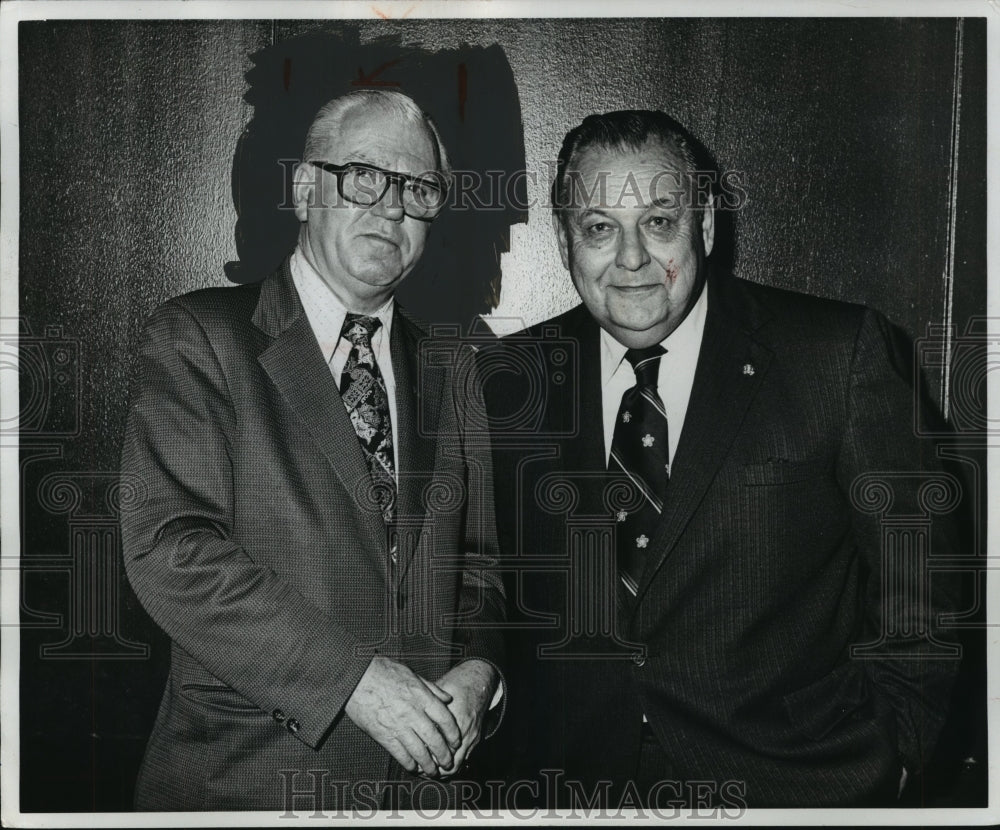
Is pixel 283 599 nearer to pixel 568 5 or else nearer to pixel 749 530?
pixel 749 530

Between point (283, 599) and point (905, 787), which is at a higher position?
point (283, 599)

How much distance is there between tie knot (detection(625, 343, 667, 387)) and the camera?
2.20 meters

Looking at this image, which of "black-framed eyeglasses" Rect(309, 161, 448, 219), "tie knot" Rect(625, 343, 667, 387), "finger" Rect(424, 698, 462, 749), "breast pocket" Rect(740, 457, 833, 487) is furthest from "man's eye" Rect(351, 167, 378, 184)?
"finger" Rect(424, 698, 462, 749)

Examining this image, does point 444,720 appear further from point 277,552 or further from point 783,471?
point 783,471

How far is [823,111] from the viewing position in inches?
89.8

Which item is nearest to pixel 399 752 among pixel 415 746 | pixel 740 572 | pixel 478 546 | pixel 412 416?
pixel 415 746

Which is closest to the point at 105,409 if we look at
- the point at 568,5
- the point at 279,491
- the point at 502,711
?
the point at 279,491

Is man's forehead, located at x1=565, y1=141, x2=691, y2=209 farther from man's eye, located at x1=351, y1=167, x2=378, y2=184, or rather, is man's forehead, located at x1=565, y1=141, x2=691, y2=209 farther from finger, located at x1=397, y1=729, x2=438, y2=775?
finger, located at x1=397, y1=729, x2=438, y2=775

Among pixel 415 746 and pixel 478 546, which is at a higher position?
pixel 478 546

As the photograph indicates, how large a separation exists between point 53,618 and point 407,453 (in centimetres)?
90

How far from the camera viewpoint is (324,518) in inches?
83.0

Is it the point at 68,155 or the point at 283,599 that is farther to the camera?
the point at 68,155

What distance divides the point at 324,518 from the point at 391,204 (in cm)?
69

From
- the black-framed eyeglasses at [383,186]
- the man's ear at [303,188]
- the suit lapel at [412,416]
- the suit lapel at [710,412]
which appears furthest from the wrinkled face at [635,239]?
the man's ear at [303,188]
